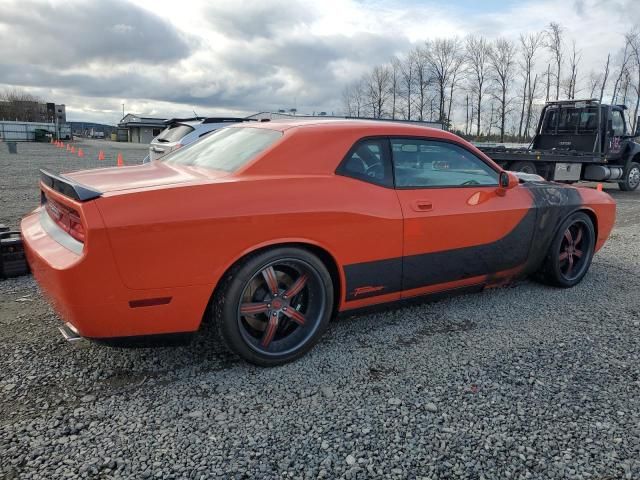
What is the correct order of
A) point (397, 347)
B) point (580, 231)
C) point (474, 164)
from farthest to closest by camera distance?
point (580, 231), point (474, 164), point (397, 347)

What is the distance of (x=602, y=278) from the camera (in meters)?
4.74

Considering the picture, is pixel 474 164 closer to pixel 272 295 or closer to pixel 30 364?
pixel 272 295

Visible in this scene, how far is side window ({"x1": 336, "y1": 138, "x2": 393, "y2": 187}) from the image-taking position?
3041 millimetres

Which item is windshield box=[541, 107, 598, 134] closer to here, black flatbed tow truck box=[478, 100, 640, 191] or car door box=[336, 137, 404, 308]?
black flatbed tow truck box=[478, 100, 640, 191]

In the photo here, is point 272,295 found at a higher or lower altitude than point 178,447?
higher

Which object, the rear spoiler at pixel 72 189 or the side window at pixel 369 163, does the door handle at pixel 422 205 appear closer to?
the side window at pixel 369 163

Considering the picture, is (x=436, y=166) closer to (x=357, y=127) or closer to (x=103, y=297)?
(x=357, y=127)

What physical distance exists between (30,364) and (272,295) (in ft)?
4.69

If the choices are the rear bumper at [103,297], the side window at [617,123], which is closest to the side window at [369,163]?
the rear bumper at [103,297]

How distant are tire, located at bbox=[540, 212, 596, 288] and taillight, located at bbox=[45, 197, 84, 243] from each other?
12.1ft

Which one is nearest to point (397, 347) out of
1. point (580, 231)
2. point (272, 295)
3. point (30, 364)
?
point (272, 295)

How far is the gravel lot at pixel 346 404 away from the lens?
2039mm

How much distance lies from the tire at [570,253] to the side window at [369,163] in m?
1.94

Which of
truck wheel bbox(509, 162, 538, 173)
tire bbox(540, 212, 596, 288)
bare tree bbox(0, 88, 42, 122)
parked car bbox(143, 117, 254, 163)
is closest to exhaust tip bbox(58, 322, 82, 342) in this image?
tire bbox(540, 212, 596, 288)
